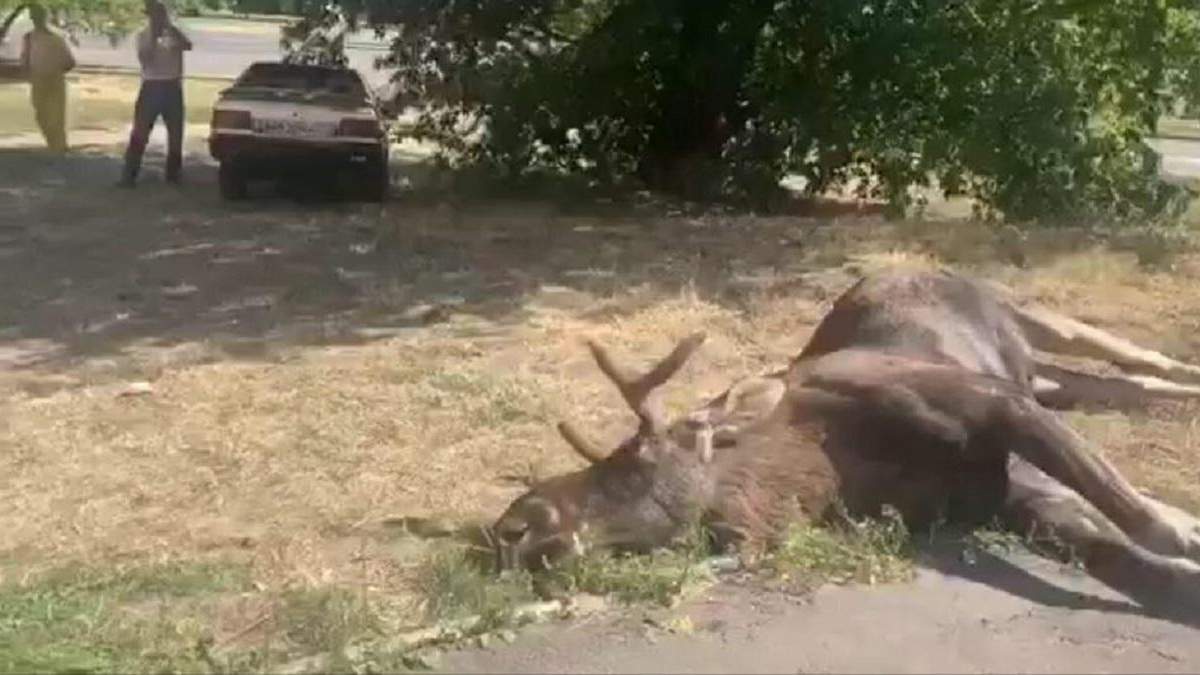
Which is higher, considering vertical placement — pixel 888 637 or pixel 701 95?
pixel 888 637

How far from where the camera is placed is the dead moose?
18.9ft

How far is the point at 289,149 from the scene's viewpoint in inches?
760

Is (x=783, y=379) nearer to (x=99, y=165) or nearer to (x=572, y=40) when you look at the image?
(x=572, y=40)

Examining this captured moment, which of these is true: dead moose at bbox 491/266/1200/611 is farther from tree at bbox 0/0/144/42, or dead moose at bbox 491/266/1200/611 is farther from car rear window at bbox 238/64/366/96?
tree at bbox 0/0/144/42

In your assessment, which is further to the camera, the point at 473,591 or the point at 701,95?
the point at 701,95

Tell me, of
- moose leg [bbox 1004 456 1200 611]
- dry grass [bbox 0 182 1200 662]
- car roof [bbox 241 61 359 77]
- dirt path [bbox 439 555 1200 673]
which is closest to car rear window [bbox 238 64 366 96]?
car roof [bbox 241 61 359 77]

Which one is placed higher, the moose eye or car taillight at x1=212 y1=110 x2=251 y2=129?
the moose eye

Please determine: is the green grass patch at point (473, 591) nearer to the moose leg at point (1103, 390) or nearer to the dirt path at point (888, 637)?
the dirt path at point (888, 637)

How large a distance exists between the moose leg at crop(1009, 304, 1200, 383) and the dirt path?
2.24 m

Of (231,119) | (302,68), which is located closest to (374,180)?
(231,119)

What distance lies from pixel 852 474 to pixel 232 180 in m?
14.0

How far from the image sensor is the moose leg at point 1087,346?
8.06m

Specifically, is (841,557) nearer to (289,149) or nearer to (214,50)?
(289,149)

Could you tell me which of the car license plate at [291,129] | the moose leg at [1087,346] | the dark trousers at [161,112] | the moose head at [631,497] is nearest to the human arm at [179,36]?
the dark trousers at [161,112]
